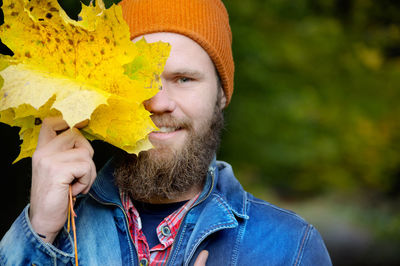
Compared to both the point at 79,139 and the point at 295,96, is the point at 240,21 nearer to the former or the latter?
the point at 295,96

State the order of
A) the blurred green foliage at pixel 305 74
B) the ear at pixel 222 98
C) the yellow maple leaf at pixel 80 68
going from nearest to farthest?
the yellow maple leaf at pixel 80 68 < the ear at pixel 222 98 < the blurred green foliage at pixel 305 74

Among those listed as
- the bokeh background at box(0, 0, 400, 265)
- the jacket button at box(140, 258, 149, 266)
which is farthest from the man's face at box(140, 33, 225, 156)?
the bokeh background at box(0, 0, 400, 265)

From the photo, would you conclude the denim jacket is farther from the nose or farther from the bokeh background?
the bokeh background

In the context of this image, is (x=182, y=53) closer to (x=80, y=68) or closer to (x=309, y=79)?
(x=80, y=68)

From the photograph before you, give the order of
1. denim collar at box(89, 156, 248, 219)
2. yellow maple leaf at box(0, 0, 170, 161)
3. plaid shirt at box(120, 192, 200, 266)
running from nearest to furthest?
1. yellow maple leaf at box(0, 0, 170, 161)
2. plaid shirt at box(120, 192, 200, 266)
3. denim collar at box(89, 156, 248, 219)

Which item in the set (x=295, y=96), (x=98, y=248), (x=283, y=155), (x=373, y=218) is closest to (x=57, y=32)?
(x=98, y=248)

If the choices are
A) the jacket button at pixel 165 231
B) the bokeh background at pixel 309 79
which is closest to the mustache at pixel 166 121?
the jacket button at pixel 165 231

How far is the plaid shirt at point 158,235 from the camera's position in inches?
71.4

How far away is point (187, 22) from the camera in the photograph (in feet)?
6.50

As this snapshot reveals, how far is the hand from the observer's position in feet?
4.93

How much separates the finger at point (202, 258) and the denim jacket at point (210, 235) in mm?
34

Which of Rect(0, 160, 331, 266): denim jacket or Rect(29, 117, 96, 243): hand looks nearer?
Rect(29, 117, 96, 243): hand

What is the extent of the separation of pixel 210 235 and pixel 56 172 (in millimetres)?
722

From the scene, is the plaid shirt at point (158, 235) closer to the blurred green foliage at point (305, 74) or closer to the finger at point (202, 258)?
the finger at point (202, 258)
